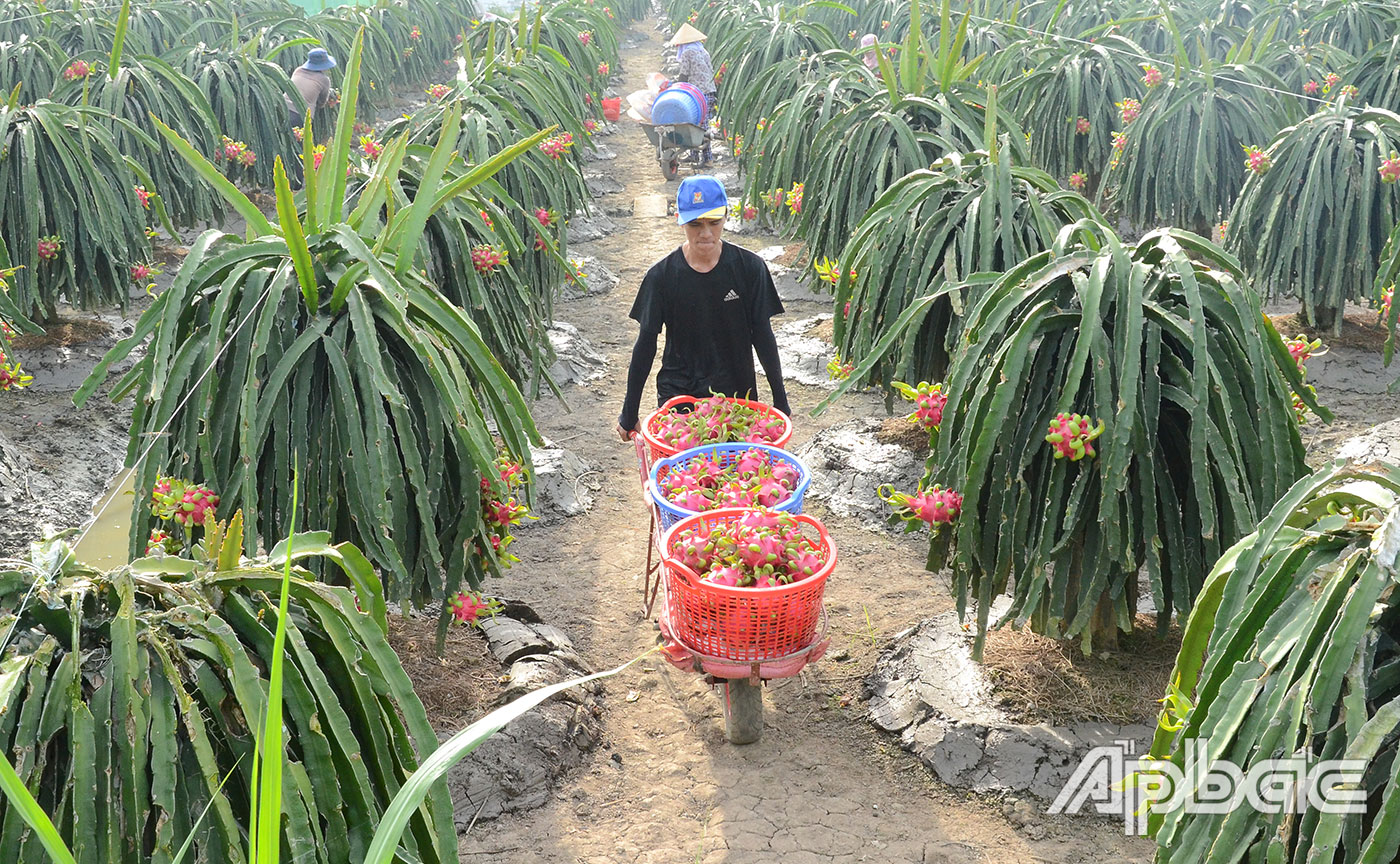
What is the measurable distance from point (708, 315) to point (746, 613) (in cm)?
133

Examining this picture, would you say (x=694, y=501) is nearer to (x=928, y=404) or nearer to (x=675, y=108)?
(x=928, y=404)

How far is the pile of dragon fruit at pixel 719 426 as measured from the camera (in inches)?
161

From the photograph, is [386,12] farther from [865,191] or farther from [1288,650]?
[1288,650]

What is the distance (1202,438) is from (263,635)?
93.6 inches

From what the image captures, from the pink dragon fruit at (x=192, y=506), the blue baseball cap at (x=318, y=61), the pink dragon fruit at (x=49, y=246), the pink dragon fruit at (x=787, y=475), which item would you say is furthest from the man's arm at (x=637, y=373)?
the blue baseball cap at (x=318, y=61)

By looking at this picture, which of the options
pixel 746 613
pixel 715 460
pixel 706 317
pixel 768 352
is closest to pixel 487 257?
pixel 706 317

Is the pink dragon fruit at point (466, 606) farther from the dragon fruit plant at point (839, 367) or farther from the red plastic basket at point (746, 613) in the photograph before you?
the dragon fruit plant at point (839, 367)

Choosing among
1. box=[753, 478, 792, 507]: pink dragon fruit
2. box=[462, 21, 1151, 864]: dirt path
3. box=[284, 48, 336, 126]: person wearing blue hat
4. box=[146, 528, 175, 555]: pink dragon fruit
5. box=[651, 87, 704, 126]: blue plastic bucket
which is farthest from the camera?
box=[651, 87, 704, 126]: blue plastic bucket

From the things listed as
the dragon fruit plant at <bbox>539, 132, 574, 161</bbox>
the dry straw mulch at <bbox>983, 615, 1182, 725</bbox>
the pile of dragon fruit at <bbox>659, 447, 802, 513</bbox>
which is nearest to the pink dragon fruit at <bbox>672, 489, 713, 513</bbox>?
the pile of dragon fruit at <bbox>659, 447, 802, 513</bbox>

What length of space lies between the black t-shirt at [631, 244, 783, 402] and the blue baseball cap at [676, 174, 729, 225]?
0.18 metres

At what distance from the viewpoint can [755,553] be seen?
11.2 feet

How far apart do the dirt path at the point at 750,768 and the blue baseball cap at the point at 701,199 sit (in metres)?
1.59

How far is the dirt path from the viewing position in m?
3.38

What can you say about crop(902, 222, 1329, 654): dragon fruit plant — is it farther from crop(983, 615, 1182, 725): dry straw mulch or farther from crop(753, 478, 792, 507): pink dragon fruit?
crop(753, 478, 792, 507): pink dragon fruit
